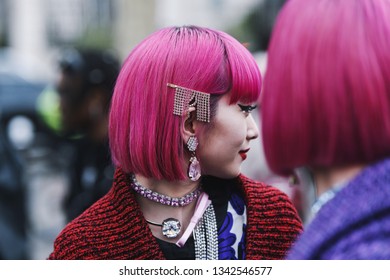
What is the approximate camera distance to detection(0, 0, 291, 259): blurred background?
2.89 metres

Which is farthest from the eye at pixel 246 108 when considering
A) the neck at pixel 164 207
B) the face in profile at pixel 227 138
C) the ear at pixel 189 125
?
the neck at pixel 164 207

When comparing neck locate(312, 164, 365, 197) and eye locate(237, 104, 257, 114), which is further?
eye locate(237, 104, 257, 114)

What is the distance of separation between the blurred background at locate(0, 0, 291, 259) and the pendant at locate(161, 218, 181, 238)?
475 millimetres

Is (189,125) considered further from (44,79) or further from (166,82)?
(44,79)

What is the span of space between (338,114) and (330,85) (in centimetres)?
5

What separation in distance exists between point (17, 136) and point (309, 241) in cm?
472

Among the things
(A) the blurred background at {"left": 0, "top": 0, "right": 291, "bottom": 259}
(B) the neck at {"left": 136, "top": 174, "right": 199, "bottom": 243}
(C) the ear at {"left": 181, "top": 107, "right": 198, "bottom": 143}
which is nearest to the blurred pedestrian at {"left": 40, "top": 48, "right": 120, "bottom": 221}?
(A) the blurred background at {"left": 0, "top": 0, "right": 291, "bottom": 259}

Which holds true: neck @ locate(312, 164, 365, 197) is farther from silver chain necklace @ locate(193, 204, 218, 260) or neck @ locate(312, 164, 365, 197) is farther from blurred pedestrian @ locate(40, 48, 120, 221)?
blurred pedestrian @ locate(40, 48, 120, 221)

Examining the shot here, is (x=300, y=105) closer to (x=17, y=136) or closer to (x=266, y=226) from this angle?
(x=266, y=226)

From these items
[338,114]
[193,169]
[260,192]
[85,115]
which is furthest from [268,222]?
[85,115]

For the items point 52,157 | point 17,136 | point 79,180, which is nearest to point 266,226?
point 79,180

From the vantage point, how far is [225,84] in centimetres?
142

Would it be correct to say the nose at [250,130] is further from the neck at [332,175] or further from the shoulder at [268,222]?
the neck at [332,175]
